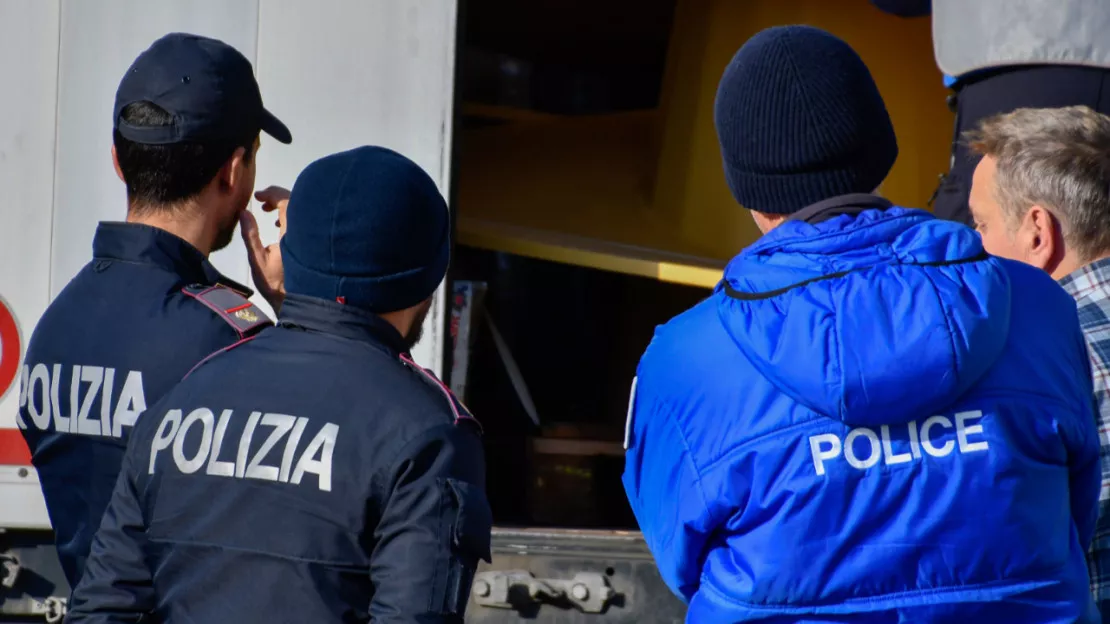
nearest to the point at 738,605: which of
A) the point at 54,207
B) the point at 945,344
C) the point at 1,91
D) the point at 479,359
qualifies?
the point at 945,344

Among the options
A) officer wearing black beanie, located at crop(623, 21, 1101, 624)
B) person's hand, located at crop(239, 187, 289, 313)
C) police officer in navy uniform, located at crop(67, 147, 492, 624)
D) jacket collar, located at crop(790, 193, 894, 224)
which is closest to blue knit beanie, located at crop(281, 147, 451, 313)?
police officer in navy uniform, located at crop(67, 147, 492, 624)

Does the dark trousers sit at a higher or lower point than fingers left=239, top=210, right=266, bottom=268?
higher

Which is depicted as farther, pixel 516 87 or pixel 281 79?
pixel 516 87

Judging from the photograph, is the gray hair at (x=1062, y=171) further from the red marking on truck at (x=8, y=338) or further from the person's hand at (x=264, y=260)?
the red marking on truck at (x=8, y=338)

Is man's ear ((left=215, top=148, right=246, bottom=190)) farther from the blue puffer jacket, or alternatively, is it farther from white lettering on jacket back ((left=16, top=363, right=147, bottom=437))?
the blue puffer jacket

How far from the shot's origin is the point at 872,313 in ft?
3.50

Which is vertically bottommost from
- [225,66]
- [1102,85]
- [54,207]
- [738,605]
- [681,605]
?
[681,605]

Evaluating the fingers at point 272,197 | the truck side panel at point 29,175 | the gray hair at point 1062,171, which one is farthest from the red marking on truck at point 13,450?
the gray hair at point 1062,171

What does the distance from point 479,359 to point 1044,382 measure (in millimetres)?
2120

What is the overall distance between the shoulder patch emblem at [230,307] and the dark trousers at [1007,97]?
1.34 m

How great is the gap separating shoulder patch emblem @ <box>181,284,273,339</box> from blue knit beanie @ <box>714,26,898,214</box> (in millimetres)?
655

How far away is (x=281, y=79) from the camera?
→ 221 centimetres

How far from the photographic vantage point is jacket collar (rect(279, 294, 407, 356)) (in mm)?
1260

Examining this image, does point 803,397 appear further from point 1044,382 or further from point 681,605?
point 681,605
